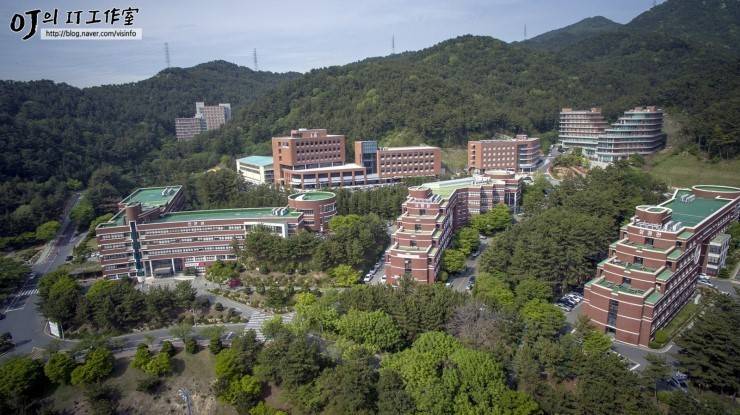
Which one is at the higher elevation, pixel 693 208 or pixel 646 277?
pixel 693 208

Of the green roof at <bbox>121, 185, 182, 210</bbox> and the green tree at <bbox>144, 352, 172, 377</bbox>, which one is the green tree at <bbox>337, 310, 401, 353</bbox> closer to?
the green tree at <bbox>144, 352, 172, 377</bbox>

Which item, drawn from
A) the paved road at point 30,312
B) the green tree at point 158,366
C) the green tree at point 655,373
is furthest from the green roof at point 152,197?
the green tree at point 655,373

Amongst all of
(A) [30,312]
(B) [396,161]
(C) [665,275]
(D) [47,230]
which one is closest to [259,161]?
(B) [396,161]

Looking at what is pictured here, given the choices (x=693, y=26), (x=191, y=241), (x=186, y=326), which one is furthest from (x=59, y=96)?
(x=693, y=26)

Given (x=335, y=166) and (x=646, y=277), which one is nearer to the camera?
(x=646, y=277)

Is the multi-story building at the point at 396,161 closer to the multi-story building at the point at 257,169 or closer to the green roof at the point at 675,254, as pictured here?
the multi-story building at the point at 257,169

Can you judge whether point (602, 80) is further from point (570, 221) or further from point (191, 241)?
point (191, 241)

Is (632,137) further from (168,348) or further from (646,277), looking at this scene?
(168,348)
